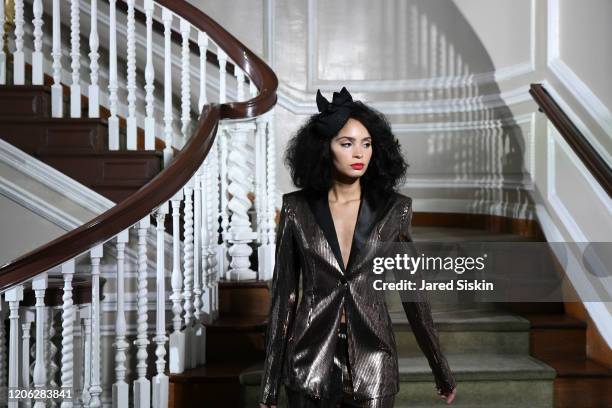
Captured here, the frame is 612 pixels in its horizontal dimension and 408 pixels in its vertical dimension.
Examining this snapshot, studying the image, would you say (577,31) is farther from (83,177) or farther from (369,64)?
(83,177)

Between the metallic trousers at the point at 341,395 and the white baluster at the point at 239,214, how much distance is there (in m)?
1.88

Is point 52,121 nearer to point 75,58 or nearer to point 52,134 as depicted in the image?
point 52,134

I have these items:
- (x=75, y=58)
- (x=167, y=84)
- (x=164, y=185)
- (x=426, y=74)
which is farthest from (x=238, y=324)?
(x=426, y=74)

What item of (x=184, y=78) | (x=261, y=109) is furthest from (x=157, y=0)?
(x=261, y=109)

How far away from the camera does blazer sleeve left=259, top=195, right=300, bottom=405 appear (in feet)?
5.99

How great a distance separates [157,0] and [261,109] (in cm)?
101

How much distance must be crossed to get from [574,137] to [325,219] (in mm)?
2094

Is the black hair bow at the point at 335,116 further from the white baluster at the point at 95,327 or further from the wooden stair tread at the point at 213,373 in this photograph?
the wooden stair tread at the point at 213,373

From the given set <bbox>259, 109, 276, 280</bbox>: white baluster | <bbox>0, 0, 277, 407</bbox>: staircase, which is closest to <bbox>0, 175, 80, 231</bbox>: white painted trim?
<bbox>0, 0, 277, 407</bbox>: staircase

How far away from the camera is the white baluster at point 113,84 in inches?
160

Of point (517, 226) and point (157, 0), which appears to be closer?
point (157, 0)

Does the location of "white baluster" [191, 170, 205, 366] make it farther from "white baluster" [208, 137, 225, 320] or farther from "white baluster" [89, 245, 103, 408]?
"white baluster" [89, 245, 103, 408]

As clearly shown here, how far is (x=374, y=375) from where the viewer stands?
5.65 ft

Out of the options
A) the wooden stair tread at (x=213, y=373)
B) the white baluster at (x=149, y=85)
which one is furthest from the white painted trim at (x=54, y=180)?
the wooden stair tread at (x=213, y=373)
